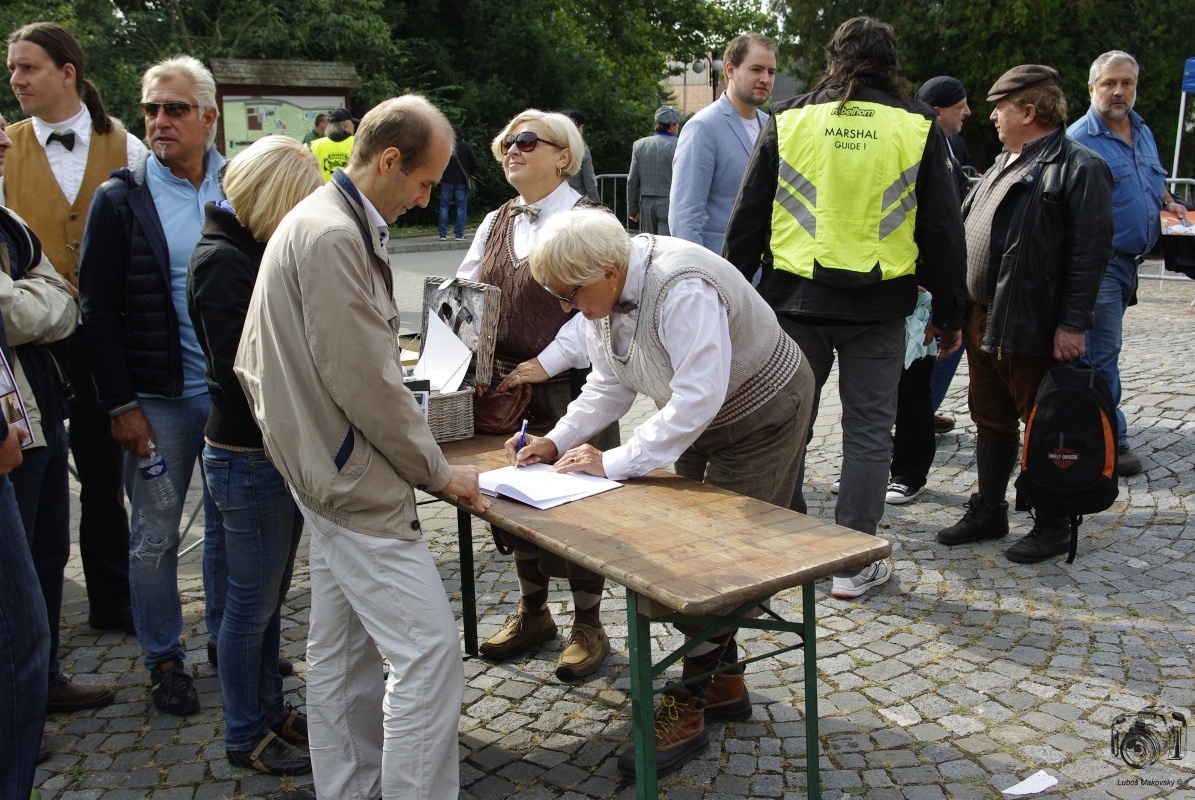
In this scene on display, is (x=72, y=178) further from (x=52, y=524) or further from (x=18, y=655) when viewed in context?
(x=18, y=655)

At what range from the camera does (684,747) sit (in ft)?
10.6

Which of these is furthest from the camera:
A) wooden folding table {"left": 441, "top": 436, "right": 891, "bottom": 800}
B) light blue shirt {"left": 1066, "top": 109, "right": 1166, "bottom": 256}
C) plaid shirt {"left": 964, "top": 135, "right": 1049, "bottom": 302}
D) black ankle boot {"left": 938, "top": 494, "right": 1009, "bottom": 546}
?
light blue shirt {"left": 1066, "top": 109, "right": 1166, "bottom": 256}

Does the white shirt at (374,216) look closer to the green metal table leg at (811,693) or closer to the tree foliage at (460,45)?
the green metal table leg at (811,693)

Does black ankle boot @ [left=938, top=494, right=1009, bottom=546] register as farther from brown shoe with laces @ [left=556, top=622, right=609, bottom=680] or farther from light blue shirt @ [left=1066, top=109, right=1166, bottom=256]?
brown shoe with laces @ [left=556, top=622, right=609, bottom=680]

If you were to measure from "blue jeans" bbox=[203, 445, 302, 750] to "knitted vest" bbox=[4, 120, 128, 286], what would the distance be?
4.63ft

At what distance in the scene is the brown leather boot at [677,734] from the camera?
3.20 m

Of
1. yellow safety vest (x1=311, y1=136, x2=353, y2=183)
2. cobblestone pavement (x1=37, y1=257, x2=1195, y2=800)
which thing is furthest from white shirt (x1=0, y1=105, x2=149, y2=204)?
yellow safety vest (x1=311, y1=136, x2=353, y2=183)

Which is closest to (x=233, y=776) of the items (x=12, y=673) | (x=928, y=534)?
(x=12, y=673)

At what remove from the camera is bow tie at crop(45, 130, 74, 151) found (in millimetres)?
4062

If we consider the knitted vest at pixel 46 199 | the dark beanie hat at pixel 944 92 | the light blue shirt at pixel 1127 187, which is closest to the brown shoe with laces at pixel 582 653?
the knitted vest at pixel 46 199

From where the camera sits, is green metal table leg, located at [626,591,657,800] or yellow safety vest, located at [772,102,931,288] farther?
yellow safety vest, located at [772,102,931,288]

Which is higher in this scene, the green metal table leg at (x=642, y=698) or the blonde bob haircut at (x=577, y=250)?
the blonde bob haircut at (x=577, y=250)

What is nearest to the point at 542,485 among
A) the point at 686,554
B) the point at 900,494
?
the point at 686,554

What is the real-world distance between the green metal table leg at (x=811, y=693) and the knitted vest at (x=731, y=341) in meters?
0.60
